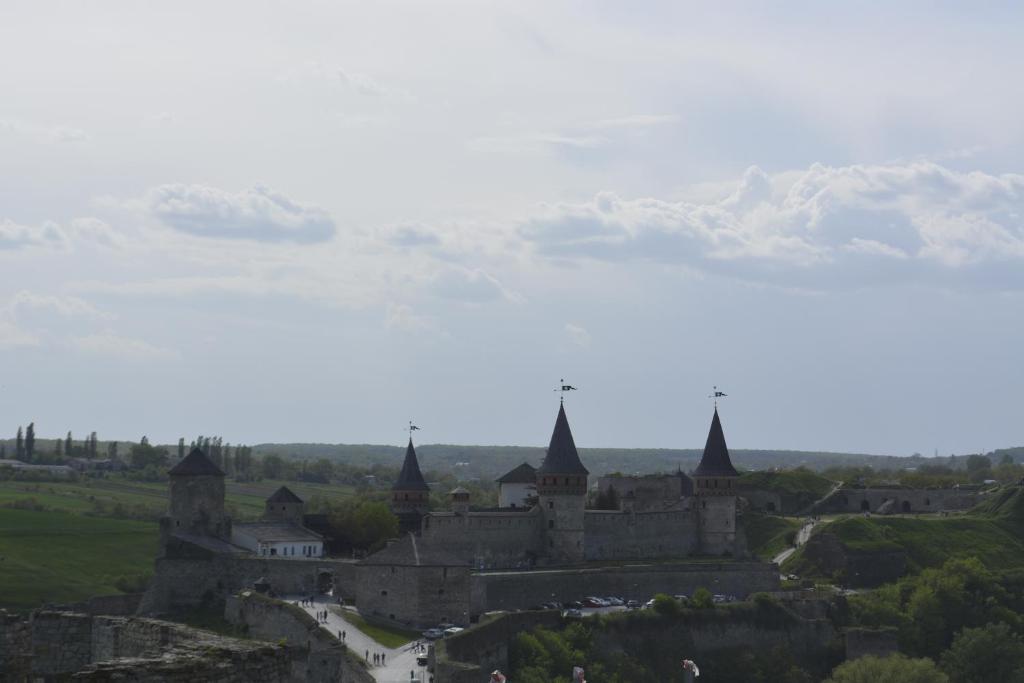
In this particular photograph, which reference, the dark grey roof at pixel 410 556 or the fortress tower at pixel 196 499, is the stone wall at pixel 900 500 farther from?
the fortress tower at pixel 196 499

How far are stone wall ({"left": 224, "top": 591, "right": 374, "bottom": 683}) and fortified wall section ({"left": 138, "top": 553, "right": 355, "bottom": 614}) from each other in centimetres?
201

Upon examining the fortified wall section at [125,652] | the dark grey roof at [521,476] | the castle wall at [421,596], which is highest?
the dark grey roof at [521,476]

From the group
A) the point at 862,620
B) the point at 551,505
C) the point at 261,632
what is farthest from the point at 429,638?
the point at 862,620

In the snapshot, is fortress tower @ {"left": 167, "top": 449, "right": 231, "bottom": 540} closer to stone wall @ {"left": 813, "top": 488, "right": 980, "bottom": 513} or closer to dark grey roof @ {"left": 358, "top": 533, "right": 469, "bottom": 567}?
dark grey roof @ {"left": 358, "top": 533, "right": 469, "bottom": 567}

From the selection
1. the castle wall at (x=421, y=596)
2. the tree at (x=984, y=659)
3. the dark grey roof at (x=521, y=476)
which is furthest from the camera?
the dark grey roof at (x=521, y=476)

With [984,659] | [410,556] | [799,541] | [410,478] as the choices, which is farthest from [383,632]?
[799,541]

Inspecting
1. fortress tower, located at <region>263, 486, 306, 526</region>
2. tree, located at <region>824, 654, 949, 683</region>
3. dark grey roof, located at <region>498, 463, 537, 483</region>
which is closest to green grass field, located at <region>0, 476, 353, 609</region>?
fortress tower, located at <region>263, 486, 306, 526</region>

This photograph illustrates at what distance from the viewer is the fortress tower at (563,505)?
221 ft

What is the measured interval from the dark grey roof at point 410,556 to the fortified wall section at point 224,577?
309 cm

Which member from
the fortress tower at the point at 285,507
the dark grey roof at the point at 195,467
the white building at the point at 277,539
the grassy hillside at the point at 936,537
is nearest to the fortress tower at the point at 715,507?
the grassy hillside at the point at 936,537

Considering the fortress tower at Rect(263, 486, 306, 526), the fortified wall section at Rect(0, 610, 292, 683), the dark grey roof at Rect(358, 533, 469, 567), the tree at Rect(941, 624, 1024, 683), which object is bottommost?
the tree at Rect(941, 624, 1024, 683)

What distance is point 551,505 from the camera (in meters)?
67.6

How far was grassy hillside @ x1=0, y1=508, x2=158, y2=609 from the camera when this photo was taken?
75312 millimetres

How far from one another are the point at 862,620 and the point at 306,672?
3321 centimetres
